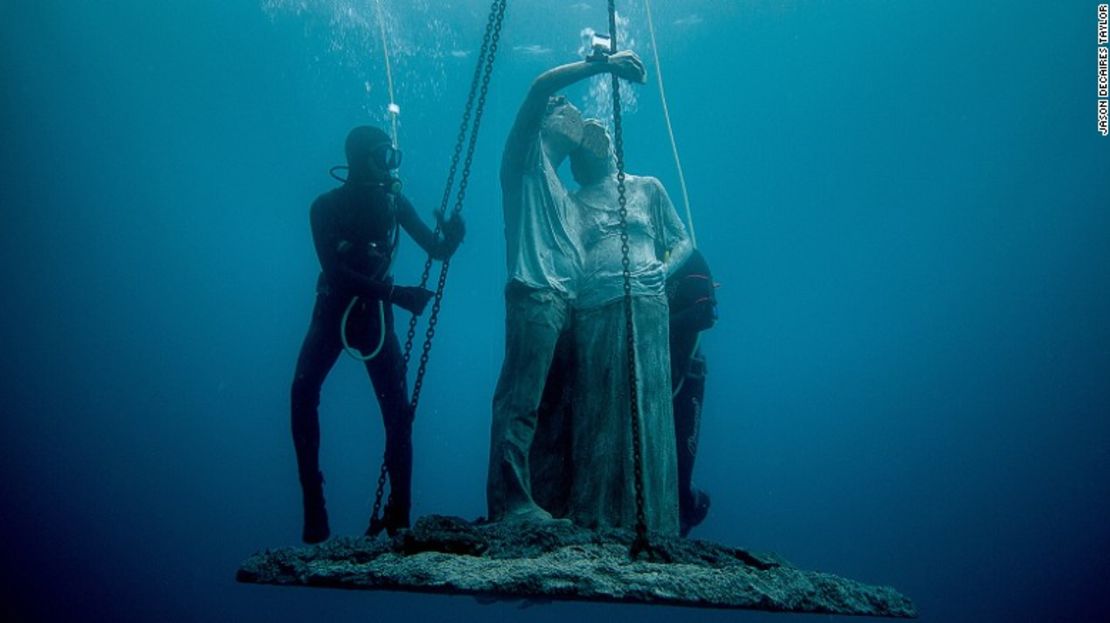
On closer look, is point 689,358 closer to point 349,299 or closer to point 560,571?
point 349,299

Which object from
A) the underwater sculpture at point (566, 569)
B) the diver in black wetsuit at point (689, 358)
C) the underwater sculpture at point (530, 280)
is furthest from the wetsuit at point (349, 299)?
the underwater sculpture at point (566, 569)

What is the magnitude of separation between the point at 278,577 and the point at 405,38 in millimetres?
29284

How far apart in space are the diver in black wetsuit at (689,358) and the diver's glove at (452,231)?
166 centimetres

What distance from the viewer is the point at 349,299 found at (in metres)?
5.04

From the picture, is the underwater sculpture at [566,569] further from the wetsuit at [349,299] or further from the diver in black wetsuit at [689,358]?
the wetsuit at [349,299]

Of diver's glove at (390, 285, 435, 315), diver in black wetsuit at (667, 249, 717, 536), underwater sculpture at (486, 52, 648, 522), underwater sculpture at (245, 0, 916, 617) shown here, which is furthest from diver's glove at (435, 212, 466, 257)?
underwater sculpture at (245, 0, 916, 617)

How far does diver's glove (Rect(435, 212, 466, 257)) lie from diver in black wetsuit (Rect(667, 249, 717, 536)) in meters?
1.66

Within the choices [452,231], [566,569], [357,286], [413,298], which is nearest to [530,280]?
[413,298]

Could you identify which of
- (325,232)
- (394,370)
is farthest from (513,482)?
(325,232)

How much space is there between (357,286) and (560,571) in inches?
125

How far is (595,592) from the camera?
6.57 feet

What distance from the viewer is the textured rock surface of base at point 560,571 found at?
205cm

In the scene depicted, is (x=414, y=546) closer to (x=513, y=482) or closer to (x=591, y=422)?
(x=513, y=482)

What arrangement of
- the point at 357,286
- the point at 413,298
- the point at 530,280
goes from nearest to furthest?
the point at 530,280 → the point at 413,298 → the point at 357,286
